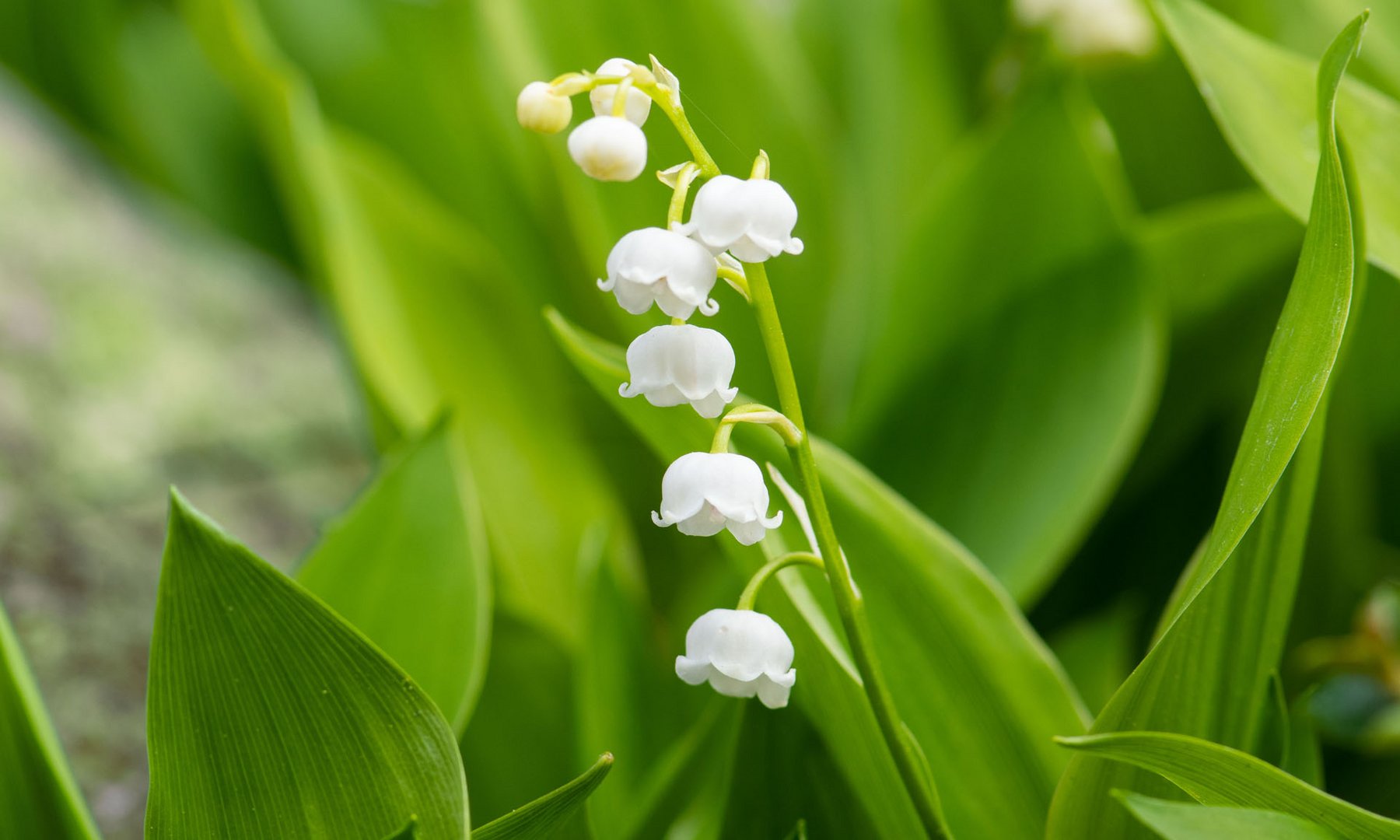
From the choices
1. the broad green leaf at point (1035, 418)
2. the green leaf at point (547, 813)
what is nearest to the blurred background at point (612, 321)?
the broad green leaf at point (1035, 418)

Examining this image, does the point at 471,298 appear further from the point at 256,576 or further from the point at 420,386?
the point at 256,576

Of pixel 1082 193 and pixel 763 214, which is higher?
pixel 1082 193

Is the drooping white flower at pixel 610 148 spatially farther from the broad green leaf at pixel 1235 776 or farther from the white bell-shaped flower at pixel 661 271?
the broad green leaf at pixel 1235 776

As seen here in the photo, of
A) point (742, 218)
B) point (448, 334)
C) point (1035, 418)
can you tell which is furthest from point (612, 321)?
point (742, 218)

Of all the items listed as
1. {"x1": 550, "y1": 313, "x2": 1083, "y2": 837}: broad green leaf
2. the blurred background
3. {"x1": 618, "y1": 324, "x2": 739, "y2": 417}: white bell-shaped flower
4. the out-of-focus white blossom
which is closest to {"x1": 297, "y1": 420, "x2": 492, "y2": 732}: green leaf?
the blurred background

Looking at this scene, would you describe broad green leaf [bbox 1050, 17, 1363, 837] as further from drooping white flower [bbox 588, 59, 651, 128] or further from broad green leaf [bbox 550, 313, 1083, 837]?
drooping white flower [bbox 588, 59, 651, 128]

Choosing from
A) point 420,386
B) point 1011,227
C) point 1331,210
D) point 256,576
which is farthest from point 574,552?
point 1331,210
